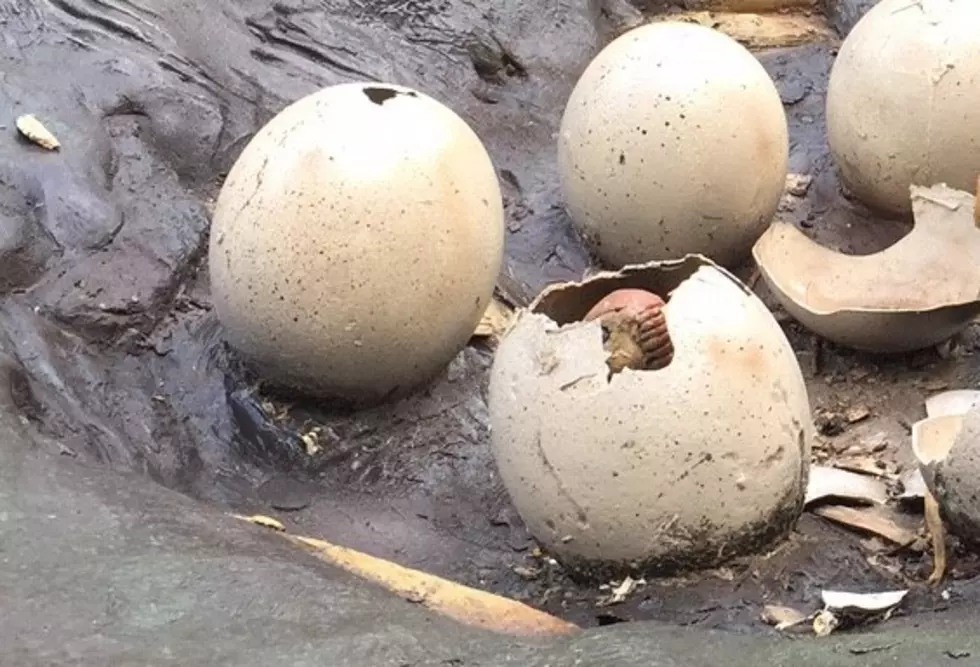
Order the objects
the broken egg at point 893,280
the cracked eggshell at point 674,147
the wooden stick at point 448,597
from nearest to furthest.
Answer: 1. the wooden stick at point 448,597
2. the broken egg at point 893,280
3. the cracked eggshell at point 674,147

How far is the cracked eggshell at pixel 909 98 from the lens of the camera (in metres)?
3.70

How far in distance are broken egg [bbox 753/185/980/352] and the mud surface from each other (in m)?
0.11

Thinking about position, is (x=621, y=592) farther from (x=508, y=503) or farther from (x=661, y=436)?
(x=508, y=503)

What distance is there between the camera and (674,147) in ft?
11.7

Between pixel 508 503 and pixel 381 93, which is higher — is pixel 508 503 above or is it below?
below

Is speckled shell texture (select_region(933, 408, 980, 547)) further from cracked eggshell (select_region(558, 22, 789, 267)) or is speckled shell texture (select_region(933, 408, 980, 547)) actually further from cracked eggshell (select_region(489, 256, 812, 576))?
cracked eggshell (select_region(558, 22, 789, 267))

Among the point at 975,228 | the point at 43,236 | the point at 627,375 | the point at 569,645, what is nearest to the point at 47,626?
the point at 569,645

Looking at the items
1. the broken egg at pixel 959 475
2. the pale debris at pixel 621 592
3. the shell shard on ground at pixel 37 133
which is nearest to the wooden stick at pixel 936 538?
the broken egg at pixel 959 475

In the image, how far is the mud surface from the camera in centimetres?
292

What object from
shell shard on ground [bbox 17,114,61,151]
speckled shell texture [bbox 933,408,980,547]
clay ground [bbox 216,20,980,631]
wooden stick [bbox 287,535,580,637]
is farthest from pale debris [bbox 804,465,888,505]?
shell shard on ground [bbox 17,114,61,151]

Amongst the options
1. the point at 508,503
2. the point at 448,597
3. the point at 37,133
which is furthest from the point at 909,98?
the point at 37,133

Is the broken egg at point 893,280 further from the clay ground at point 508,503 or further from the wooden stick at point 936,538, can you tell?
the wooden stick at point 936,538

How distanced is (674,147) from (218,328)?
1.18 m

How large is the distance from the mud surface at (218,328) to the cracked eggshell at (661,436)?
0.11 m
